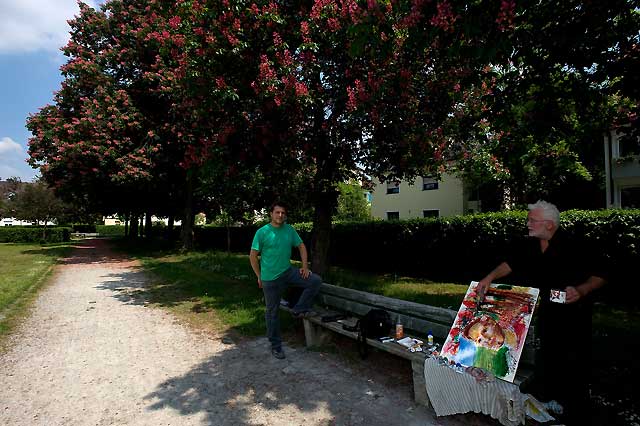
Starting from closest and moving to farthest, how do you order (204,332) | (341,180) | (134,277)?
(204,332), (341,180), (134,277)

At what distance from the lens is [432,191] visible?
93.5 ft

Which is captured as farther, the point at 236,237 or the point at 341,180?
the point at 236,237

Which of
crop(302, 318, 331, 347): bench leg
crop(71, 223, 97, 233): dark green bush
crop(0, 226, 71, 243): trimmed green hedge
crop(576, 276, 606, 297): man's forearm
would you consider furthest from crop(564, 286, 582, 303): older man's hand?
crop(71, 223, 97, 233): dark green bush

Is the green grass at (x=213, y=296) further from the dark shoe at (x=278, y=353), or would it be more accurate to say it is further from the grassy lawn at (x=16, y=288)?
the grassy lawn at (x=16, y=288)

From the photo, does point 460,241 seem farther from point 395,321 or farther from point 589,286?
point 589,286

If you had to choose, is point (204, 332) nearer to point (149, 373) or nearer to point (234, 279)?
point (149, 373)

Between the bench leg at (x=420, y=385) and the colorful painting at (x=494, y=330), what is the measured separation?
0.81ft

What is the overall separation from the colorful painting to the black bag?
926 millimetres

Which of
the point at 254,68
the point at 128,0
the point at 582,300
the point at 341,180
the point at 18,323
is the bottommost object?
the point at 18,323

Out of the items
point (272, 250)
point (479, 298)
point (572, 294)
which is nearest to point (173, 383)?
point (272, 250)

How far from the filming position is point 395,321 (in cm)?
478

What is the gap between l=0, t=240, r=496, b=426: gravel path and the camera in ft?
11.9

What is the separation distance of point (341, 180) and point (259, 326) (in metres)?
4.12

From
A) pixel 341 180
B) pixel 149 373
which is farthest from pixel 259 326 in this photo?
pixel 341 180
